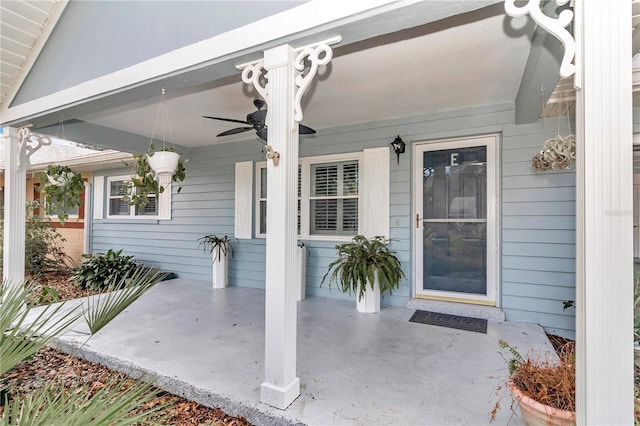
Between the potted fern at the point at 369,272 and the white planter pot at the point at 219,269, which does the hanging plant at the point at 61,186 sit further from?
the potted fern at the point at 369,272

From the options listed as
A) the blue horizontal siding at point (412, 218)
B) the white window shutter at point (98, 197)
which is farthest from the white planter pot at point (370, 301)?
the white window shutter at point (98, 197)

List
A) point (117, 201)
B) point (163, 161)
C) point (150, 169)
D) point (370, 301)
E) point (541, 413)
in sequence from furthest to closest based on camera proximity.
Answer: point (117, 201) < point (370, 301) < point (150, 169) < point (163, 161) < point (541, 413)

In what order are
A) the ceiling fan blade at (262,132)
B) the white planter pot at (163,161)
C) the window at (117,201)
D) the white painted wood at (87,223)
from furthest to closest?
the white painted wood at (87,223) < the window at (117,201) < the ceiling fan blade at (262,132) < the white planter pot at (163,161)

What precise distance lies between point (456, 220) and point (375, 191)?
104 cm

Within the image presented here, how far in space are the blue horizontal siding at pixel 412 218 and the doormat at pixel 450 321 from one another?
13.4 inches

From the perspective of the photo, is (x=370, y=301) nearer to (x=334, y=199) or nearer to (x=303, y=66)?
(x=334, y=199)

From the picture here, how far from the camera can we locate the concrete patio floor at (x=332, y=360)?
77.5 inches

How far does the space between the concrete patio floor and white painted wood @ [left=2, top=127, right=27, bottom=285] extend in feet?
4.07

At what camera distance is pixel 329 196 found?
468 cm

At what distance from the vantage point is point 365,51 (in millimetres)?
2512

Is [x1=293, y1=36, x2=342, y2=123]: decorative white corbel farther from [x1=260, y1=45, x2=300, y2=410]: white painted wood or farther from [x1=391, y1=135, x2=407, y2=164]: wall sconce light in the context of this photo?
[x1=391, y1=135, x2=407, y2=164]: wall sconce light

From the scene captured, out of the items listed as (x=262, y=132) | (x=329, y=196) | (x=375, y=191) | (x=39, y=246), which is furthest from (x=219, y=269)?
(x=39, y=246)

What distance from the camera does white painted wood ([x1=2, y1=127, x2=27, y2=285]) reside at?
12.2ft

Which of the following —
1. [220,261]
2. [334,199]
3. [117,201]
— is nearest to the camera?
[334,199]
